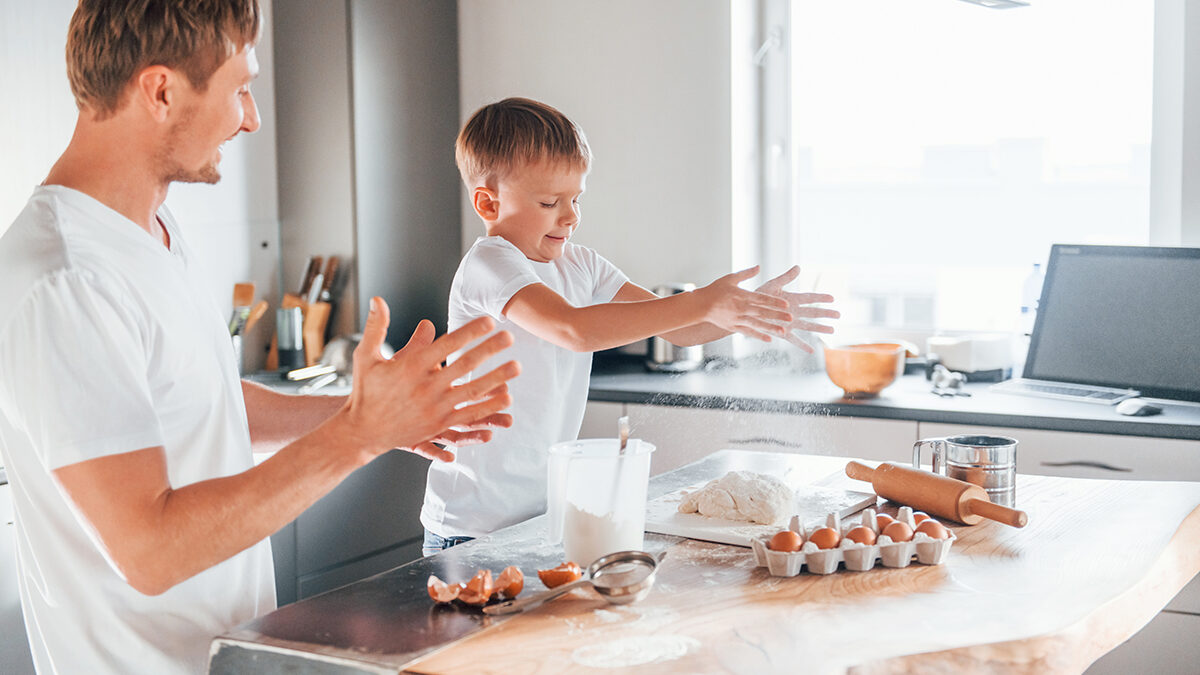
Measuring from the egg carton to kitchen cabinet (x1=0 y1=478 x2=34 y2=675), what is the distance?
1.53 metres

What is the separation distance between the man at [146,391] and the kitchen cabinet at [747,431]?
1.57 m

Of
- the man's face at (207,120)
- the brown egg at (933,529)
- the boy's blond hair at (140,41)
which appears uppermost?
the boy's blond hair at (140,41)

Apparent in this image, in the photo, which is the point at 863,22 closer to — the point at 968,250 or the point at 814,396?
the point at 968,250

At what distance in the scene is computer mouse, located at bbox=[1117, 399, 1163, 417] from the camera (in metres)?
2.46

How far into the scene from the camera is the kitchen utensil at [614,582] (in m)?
1.21

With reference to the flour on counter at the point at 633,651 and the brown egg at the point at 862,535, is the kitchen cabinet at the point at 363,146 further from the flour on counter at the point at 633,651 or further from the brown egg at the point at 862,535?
the flour on counter at the point at 633,651

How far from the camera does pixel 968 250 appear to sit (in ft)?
10.6

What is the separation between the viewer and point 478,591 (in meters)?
1.22

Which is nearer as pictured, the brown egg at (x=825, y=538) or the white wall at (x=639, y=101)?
the brown egg at (x=825, y=538)

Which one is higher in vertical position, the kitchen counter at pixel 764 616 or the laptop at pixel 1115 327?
the laptop at pixel 1115 327

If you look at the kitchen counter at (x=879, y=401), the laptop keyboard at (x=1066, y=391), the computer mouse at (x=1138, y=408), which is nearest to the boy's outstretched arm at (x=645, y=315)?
the kitchen counter at (x=879, y=401)

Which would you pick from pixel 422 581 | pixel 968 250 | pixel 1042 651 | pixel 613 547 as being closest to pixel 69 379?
pixel 422 581

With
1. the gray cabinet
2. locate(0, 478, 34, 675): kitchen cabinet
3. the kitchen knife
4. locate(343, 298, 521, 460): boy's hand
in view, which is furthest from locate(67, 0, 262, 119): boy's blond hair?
the kitchen knife

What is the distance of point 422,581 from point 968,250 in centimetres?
235
